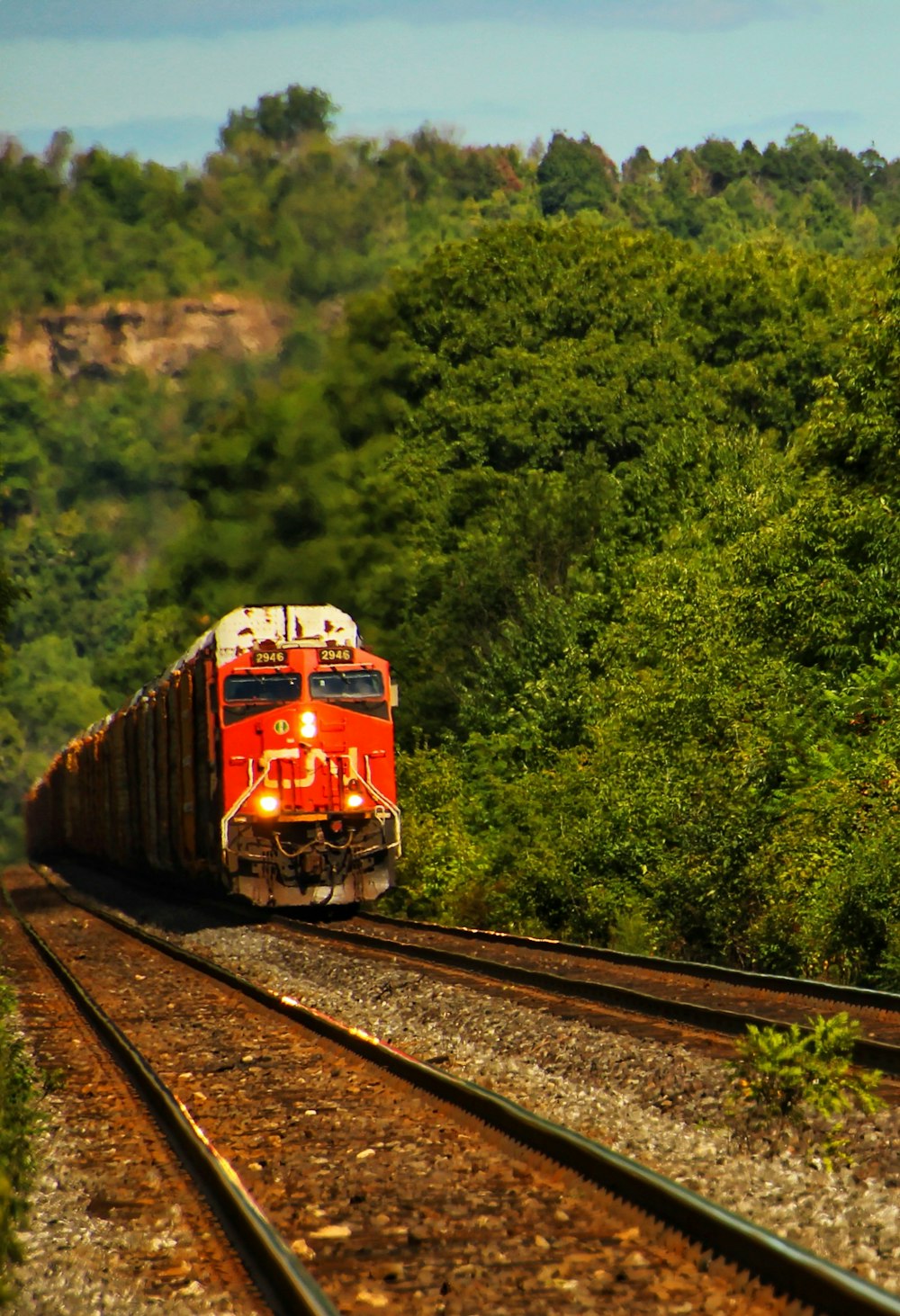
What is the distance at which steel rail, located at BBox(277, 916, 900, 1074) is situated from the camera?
11.2 metres

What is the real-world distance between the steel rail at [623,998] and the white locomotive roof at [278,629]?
18.0 ft

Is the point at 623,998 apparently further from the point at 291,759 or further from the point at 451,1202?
the point at 291,759

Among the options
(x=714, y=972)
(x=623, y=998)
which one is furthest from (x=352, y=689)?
(x=623, y=998)

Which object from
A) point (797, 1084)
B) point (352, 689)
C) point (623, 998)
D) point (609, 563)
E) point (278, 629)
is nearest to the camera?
point (797, 1084)

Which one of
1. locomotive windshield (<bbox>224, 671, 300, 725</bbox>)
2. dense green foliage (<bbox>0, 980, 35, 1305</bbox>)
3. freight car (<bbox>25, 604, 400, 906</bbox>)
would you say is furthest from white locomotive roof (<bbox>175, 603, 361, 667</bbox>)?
dense green foliage (<bbox>0, 980, 35, 1305</bbox>)

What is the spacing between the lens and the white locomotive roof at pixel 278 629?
25125 millimetres

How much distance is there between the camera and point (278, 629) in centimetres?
2606

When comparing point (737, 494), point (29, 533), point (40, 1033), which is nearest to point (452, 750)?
point (737, 494)

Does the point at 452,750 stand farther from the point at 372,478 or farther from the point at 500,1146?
the point at 500,1146

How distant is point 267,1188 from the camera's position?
28.3 feet

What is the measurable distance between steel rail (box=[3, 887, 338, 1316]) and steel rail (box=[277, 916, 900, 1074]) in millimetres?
3600

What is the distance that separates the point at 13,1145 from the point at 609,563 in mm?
27251

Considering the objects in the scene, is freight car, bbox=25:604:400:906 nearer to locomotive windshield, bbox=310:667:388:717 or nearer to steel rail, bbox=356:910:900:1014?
locomotive windshield, bbox=310:667:388:717

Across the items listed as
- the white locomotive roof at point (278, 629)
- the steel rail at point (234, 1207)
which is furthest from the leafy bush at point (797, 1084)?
the white locomotive roof at point (278, 629)
